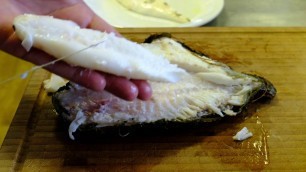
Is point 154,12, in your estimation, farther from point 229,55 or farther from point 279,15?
point 279,15

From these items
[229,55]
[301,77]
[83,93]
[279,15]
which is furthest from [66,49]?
[279,15]

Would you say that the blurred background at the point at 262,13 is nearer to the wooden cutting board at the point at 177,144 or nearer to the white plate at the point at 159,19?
the white plate at the point at 159,19

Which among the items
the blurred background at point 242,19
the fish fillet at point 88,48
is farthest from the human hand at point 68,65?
the blurred background at point 242,19

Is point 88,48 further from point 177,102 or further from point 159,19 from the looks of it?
point 159,19

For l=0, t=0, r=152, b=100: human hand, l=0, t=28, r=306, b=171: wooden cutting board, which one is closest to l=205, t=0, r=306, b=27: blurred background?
l=0, t=28, r=306, b=171: wooden cutting board

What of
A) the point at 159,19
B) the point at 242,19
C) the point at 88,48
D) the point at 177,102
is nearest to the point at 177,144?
the point at 177,102

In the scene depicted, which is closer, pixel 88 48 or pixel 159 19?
pixel 88 48
